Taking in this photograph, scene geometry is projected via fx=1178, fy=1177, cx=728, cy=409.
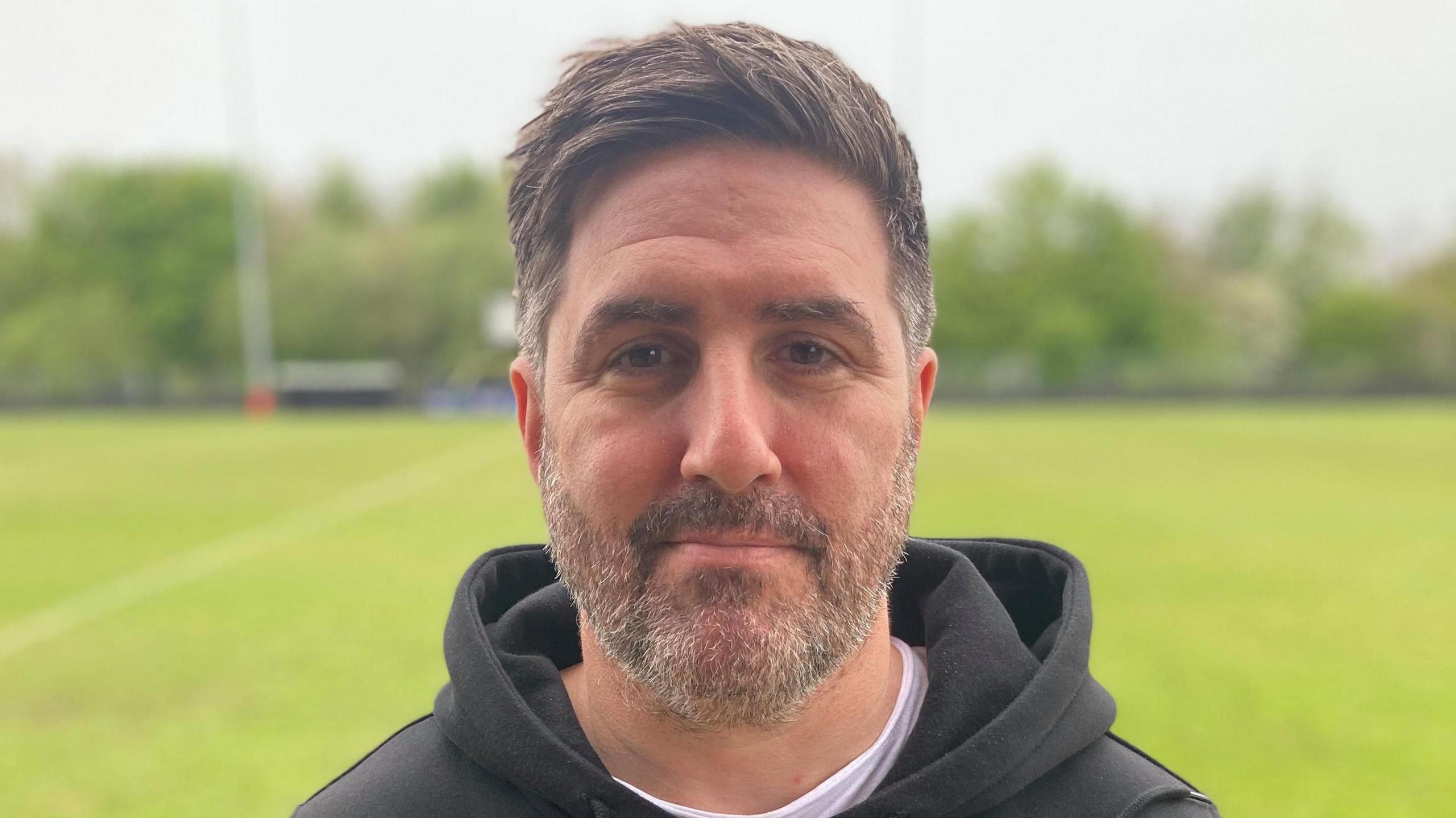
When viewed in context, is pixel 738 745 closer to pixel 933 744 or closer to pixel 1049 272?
pixel 933 744

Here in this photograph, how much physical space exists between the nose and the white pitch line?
26.4ft

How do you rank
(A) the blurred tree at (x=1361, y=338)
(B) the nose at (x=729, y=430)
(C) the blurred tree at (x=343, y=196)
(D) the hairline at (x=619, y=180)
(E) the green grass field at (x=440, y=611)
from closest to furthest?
(B) the nose at (x=729, y=430) < (D) the hairline at (x=619, y=180) < (E) the green grass field at (x=440, y=611) < (A) the blurred tree at (x=1361, y=338) < (C) the blurred tree at (x=343, y=196)

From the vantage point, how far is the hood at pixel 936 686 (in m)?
1.53

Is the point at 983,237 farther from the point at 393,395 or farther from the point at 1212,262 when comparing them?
the point at 393,395

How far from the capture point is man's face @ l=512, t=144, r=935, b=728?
1437 millimetres

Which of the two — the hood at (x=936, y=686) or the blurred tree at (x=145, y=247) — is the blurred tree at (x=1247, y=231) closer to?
the blurred tree at (x=145, y=247)

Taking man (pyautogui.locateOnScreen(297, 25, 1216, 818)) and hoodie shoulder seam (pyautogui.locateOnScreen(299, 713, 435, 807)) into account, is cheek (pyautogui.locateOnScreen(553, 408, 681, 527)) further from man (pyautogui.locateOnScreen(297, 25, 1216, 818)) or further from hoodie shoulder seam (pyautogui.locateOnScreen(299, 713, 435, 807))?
hoodie shoulder seam (pyautogui.locateOnScreen(299, 713, 435, 807))

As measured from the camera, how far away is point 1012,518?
43.1 ft

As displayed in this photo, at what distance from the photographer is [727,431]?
4.67 feet

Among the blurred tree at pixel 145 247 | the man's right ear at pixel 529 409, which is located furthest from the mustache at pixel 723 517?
the blurred tree at pixel 145 247

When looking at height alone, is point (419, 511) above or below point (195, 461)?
above

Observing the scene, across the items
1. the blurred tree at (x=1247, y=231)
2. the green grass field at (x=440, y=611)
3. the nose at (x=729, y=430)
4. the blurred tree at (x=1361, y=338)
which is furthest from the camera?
the blurred tree at (x=1247, y=231)

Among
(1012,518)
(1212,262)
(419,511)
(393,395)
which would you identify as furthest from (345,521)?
(1212,262)

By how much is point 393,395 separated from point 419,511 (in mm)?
27910
